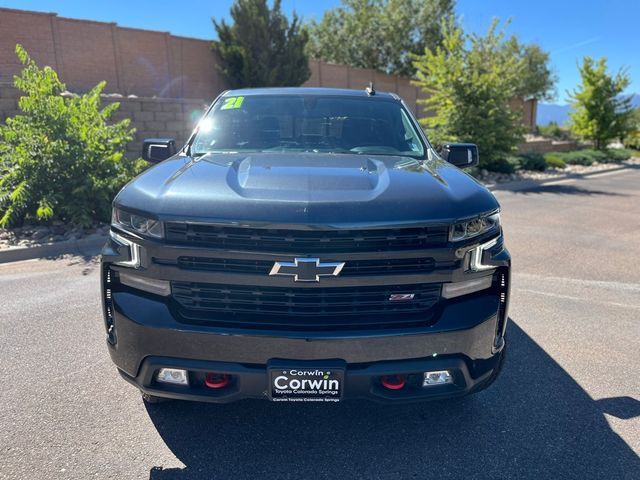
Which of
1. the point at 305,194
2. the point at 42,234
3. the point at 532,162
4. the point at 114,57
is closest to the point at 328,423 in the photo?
the point at 305,194

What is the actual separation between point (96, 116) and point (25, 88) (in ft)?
3.20

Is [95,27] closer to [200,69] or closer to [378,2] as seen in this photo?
[200,69]

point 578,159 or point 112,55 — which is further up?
point 112,55

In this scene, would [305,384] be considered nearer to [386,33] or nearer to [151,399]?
[151,399]

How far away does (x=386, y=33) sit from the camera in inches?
1208

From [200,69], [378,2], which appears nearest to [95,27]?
[200,69]

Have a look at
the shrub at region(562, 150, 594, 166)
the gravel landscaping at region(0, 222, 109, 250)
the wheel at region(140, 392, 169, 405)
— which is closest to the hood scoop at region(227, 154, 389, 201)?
the wheel at region(140, 392, 169, 405)

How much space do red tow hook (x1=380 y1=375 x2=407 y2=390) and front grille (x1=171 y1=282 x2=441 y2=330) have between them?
25 centimetres

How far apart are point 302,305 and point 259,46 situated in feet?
60.4

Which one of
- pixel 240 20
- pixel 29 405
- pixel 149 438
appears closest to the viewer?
pixel 149 438

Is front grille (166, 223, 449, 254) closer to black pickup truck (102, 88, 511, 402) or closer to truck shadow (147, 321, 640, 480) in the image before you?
black pickup truck (102, 88, 511, 402)

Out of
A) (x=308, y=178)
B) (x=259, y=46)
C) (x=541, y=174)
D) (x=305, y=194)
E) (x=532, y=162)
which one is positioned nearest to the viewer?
(x=305, y=194)

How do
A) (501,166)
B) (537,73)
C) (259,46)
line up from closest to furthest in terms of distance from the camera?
(501,166)
(259,46)
(537,73)

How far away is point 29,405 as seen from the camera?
116 inches
